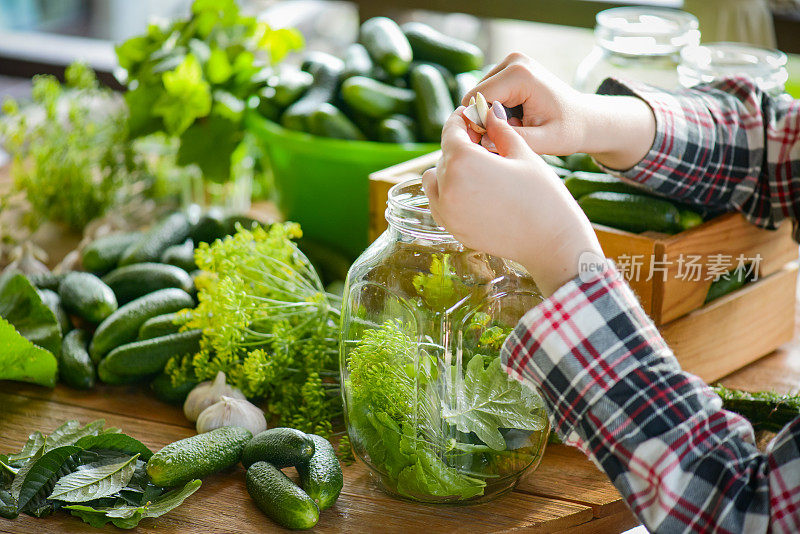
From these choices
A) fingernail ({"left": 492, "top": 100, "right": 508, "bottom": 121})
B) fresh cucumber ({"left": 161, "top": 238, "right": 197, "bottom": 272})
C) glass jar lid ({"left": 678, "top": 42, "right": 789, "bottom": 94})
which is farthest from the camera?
fresh cucumber ({"left": 161, "top": 238, "right": 197, "bottom": 272})

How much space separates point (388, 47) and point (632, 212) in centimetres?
69

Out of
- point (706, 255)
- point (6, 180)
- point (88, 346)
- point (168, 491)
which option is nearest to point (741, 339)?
point (706, 255)

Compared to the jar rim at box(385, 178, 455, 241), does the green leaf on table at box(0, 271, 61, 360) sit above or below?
below

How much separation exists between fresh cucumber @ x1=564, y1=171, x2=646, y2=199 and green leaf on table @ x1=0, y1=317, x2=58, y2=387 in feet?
2.61

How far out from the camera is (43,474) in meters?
0.96

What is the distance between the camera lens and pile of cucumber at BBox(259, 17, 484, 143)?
60.5 inches

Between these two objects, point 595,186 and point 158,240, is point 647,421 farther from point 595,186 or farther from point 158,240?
point 158,240

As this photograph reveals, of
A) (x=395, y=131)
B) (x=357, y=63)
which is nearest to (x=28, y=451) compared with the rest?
(x=395, y=131)

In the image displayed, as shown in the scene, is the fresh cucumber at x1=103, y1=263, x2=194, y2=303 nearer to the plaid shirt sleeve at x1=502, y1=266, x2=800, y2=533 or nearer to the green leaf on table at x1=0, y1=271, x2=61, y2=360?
the green leaf on table at x1=0, y1=271, x2=61, y2=360

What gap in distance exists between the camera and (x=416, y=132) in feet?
5.17

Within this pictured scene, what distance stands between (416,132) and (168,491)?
0.85m

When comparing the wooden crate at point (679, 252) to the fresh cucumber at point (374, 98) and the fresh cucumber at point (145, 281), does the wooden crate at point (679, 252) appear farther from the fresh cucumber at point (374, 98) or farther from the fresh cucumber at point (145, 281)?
the fresh cucumber at point (145, 281)

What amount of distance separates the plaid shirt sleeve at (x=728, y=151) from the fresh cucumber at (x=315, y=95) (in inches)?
22.8

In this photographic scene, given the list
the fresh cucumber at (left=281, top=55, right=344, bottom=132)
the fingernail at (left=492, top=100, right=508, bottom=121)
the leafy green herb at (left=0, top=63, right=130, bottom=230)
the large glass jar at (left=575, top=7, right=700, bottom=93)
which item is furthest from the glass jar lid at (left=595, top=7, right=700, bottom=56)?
the leafy green herb at (left=0, top=63, right=130, bottom=230)
